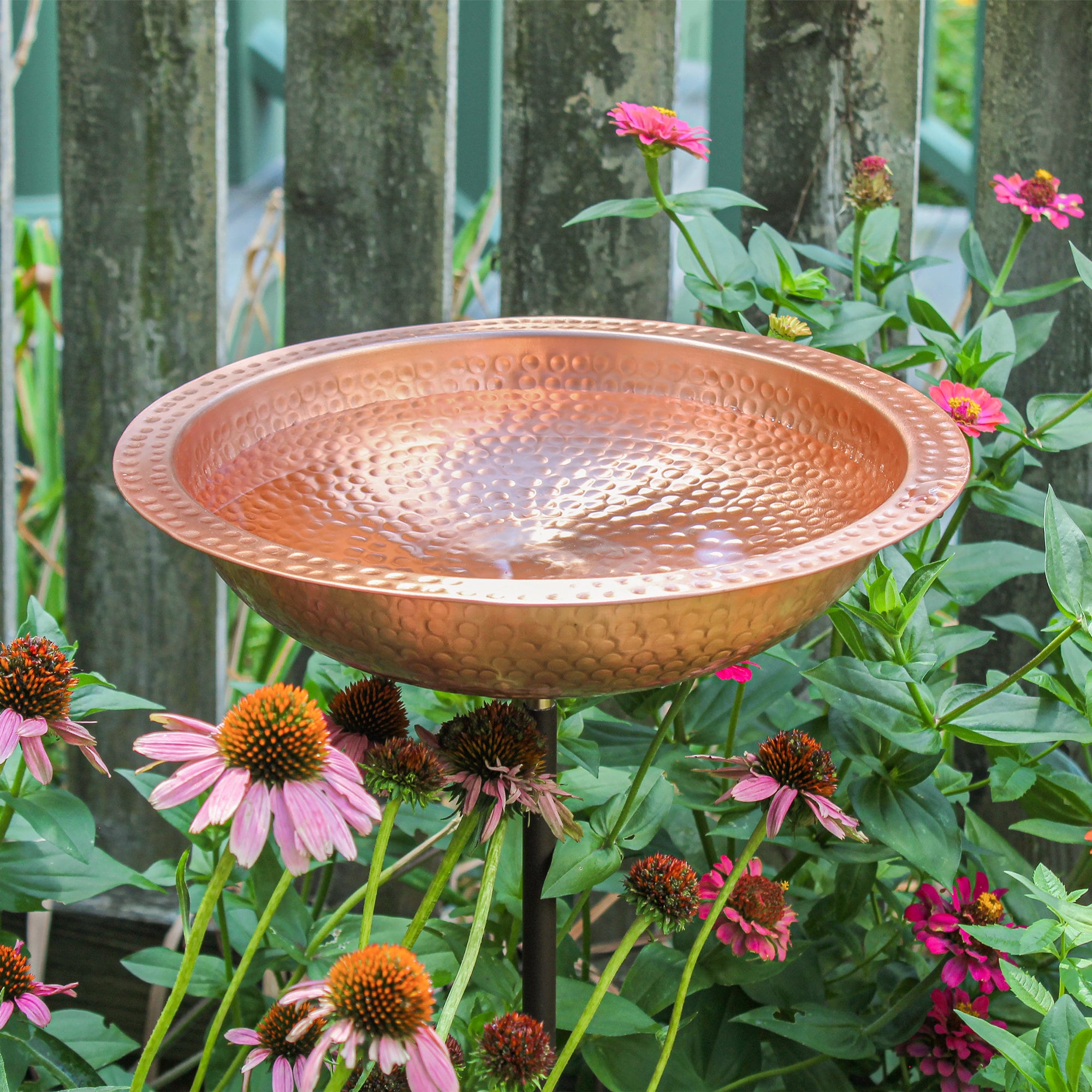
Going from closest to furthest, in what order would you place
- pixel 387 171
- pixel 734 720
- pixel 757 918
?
pixel 757 918
pixel 734 720
pixel 387 171

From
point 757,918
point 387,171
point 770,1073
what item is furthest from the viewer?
point 387,171

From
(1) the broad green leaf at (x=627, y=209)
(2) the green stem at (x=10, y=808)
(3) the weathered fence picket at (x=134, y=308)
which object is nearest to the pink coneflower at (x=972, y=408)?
(1) the broad green leaf at (x=627, y=209)

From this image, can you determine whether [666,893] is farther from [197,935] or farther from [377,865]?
[197,935]

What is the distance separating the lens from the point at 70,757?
174 centimetres

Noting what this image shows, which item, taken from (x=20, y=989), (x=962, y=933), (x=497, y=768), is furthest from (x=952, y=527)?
(x=20, y=989)

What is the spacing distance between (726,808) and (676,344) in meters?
0.40

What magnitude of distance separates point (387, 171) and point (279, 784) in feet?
3.48

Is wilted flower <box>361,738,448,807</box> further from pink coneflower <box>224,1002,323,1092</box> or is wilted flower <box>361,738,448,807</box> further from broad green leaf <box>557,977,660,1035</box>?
broad green leaf <box>557,977,660,1035</box>

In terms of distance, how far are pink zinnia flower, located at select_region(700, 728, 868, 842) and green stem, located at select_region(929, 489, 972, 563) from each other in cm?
38

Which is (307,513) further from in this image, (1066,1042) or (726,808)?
(1066,1042)

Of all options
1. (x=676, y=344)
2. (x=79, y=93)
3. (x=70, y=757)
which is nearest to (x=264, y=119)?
(x=79, y=93)

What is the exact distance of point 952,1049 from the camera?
113 cm

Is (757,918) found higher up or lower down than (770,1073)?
higher up

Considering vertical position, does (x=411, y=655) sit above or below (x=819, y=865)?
above
